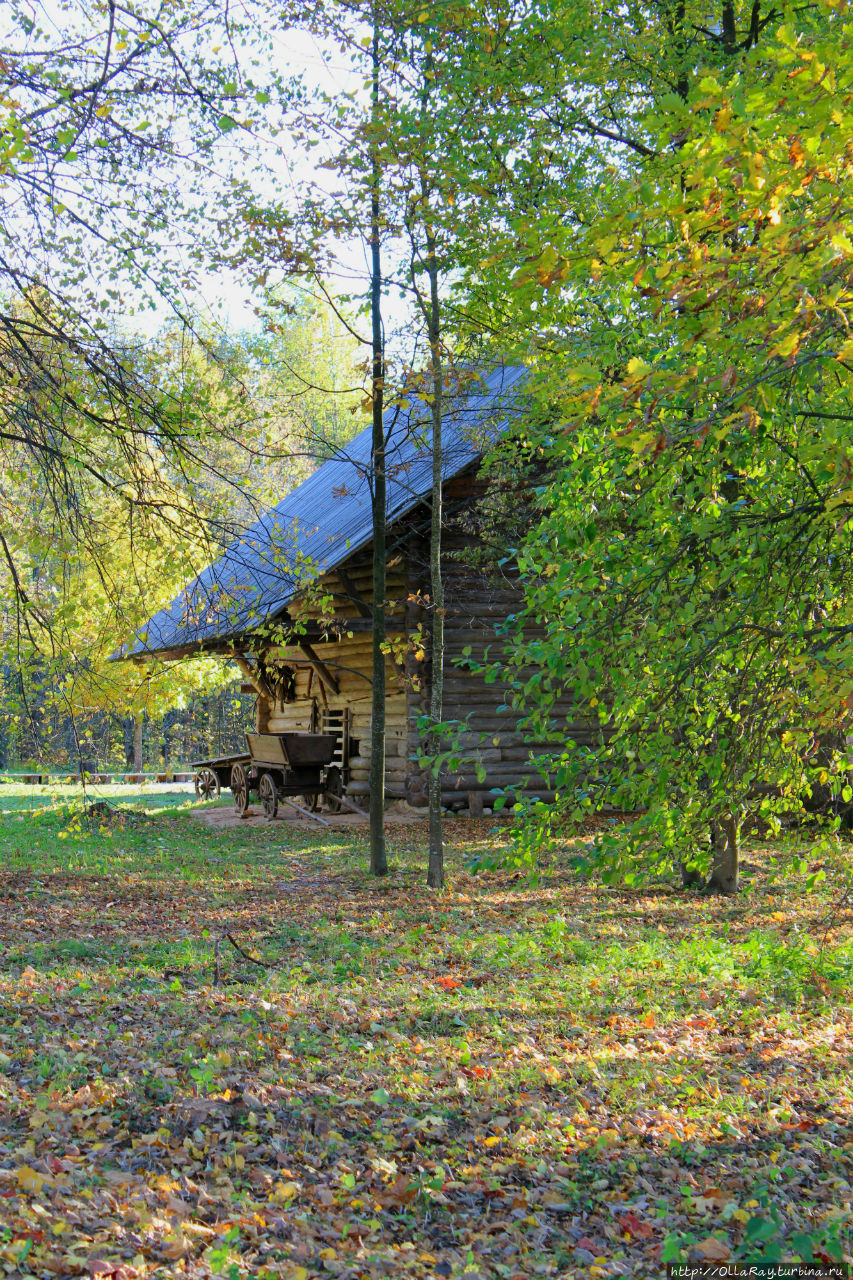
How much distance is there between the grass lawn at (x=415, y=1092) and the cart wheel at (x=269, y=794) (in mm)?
7511

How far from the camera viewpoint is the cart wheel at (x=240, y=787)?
17656 millimetres

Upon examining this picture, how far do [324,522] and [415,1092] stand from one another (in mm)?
14318

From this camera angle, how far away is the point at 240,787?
18.3m

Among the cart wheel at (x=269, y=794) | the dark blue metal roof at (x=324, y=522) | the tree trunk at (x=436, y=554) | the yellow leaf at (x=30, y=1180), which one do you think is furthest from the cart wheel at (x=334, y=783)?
the yellow leaf at (x=30, y=1180)

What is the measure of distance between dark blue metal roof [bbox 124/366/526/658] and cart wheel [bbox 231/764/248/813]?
274cm

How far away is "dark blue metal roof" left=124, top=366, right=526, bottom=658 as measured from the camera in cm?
862

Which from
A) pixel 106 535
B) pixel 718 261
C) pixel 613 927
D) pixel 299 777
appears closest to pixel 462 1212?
pixel 718 261

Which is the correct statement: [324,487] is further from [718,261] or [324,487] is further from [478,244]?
[718,261]

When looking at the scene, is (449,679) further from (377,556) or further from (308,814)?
(377,556)

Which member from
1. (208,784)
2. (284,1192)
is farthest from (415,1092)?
(208,784)

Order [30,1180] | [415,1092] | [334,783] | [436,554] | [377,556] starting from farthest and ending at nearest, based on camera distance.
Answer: [334,783]
[377,556]
[436,554]
[415,1092]
[30,1180]

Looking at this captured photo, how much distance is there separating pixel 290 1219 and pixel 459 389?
765 centimetres

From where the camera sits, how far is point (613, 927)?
867cm

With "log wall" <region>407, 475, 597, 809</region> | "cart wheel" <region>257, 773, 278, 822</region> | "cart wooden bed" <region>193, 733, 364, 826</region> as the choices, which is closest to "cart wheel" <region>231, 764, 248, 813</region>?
"cart wooden bed" <region>193, 733, 364, 826</region>
